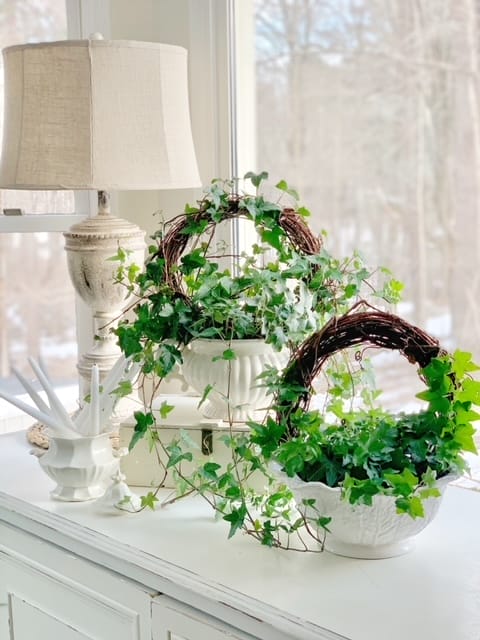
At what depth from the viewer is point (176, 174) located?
1588mm

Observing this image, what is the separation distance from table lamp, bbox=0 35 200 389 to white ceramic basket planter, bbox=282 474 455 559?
66 centimetres

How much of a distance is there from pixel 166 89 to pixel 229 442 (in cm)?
69

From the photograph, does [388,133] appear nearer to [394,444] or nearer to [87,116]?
[87,116]

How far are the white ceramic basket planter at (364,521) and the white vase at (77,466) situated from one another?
0.40m

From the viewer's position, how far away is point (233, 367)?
139 centimetres

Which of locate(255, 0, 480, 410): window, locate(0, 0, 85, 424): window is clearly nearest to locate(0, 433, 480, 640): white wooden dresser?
locate(0, 0, 85, 424): window

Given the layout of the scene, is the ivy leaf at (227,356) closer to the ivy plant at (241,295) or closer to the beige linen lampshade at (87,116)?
the ivy plant at (241,295)

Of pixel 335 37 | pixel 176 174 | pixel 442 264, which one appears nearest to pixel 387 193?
pixel 442 264

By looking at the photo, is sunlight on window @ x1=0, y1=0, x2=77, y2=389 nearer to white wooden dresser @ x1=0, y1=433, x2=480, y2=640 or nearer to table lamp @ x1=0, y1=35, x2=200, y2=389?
table lamp @ x1=0, y1=35, x2=200, y2=389

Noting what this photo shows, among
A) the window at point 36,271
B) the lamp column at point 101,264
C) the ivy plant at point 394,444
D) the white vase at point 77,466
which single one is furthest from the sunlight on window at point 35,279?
the ivy plant at point 394,444

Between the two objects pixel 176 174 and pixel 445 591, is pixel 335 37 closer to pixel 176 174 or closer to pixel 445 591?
pixel 176 174

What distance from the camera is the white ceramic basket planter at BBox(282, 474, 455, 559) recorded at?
113 cm

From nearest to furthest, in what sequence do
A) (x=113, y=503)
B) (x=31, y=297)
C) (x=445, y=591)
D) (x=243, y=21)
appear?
1. (x=445, y=591)
2. (x=113, y=503)
3. (x=243, y=21)
4. (x=31, y=297)

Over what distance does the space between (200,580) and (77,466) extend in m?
0.37
